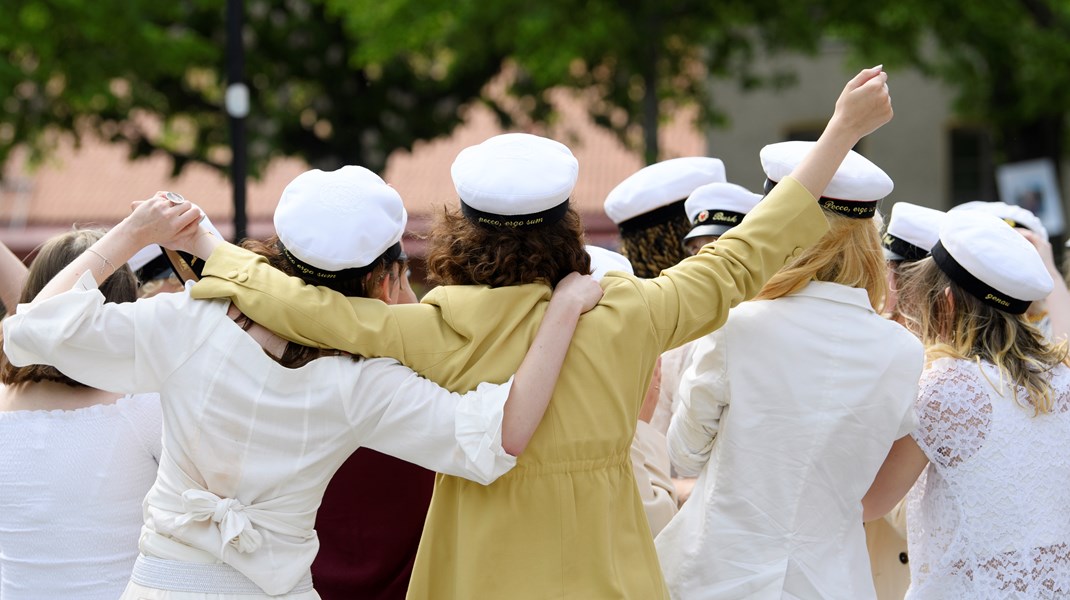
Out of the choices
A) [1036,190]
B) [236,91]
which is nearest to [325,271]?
[236,91]

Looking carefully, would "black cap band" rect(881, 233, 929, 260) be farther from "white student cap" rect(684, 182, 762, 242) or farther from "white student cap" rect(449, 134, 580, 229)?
"white student cap" rect(449, 134, 580, 229)

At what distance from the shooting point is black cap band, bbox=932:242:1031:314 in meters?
3.06

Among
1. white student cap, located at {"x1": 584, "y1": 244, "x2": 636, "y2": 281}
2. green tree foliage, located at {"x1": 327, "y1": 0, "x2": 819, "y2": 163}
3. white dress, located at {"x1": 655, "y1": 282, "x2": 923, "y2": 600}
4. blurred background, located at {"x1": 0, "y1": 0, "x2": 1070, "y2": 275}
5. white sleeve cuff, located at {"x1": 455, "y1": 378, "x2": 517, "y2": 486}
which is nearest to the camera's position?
white sleeve cuff, located at {"x1": 455, "y1": 378, "x2": 517, "y2": 486}

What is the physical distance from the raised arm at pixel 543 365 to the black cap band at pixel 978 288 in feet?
A: 3.78

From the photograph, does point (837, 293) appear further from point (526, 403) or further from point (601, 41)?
point (601, 41)

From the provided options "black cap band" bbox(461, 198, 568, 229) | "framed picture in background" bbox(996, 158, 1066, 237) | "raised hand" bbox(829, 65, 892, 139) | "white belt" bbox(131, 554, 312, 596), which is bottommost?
"framed picture in background" bbox(996, 158, 1066, 237)

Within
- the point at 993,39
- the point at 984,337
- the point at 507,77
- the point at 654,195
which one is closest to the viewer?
the point at 984,337

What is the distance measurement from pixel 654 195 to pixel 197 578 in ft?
6.56

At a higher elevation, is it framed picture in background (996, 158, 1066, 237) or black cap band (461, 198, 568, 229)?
black cap band (461, 198, 568, 229)

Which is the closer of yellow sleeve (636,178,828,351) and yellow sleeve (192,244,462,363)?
yellow sleeve (192,244,462,363)

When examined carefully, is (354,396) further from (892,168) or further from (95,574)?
(892,168)

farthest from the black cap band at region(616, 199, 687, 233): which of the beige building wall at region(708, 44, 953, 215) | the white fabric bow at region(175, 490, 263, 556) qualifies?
the beige building wall at region(708, 44, 953, 215)

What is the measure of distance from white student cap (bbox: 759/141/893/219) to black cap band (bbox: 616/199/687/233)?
38.6 inches

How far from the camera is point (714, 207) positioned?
3.65 m
